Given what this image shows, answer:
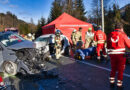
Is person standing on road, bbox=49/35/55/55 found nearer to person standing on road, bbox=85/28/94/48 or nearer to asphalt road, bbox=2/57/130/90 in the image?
person standing on road, bbox=85/28/94/48

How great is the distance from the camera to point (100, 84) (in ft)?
14.1

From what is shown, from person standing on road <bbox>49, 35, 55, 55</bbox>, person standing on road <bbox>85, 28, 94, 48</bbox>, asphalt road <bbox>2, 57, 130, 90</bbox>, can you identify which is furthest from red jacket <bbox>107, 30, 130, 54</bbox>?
person standing on road <bbox>85, 28, 94, 48</bbox>

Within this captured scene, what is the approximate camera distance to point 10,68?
5.54 meters

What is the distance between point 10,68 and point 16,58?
519 mm

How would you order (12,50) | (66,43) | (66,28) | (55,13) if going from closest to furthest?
(12,50), (66,43), (66,28), (55,13)

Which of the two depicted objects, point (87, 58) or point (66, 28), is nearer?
point (87, 58)

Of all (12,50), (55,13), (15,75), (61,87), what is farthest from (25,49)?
(55,13)

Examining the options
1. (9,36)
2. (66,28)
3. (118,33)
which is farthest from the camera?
(66,28)

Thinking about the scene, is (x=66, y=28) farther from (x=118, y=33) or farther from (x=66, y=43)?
(x=118, y=33)

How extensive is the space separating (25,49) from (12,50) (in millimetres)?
483

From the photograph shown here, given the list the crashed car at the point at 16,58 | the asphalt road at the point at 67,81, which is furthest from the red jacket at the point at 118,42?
the crashed car at the point at 16,58

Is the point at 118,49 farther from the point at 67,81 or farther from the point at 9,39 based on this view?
the point at 9,39

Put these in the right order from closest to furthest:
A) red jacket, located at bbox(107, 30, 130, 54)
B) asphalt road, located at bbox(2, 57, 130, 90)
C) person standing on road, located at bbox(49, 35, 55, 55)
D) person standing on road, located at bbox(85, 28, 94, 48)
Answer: red jacket, located at bbox(107, 30, 130, 54) → asphalt road, located at bbox(2, 57, 130, 90) → person standing on road, located at bbox(49, 35, 55, 55) → person standing on road, located at bbox(85, 28, 94, 48)

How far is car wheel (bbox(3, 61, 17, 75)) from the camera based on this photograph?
5.41m
